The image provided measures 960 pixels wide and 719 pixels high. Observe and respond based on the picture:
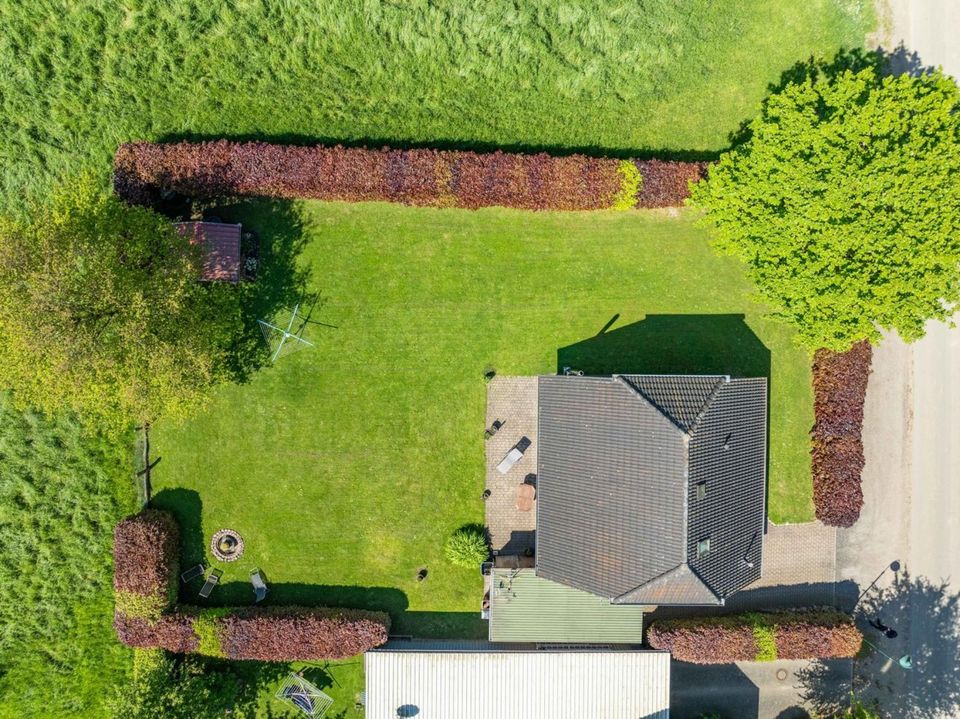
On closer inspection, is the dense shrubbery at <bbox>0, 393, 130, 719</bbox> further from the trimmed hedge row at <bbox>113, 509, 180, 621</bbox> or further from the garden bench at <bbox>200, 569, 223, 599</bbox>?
the garden bench at <bbox>200, 569, 223, 599</bbox>

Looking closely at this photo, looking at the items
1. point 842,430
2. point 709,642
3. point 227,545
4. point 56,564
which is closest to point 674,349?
point 842,430

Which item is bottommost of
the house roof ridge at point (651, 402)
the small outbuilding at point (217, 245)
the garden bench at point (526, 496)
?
the garden bench at point (526, 496)

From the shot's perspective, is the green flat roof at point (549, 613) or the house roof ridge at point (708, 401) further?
the green flat roof at point (549, 613)

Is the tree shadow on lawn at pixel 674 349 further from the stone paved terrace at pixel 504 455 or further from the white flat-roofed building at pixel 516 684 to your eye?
the white flat-roofed building at pixel 516 684

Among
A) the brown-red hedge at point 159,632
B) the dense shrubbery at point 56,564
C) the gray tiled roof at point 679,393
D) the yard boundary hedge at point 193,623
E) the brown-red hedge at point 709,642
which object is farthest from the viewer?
the dense shrubbery at point 56,564

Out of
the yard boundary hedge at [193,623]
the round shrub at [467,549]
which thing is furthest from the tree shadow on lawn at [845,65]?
the yard boundary hedge at [193,623]

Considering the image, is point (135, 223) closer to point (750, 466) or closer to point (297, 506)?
point (297, 506)
